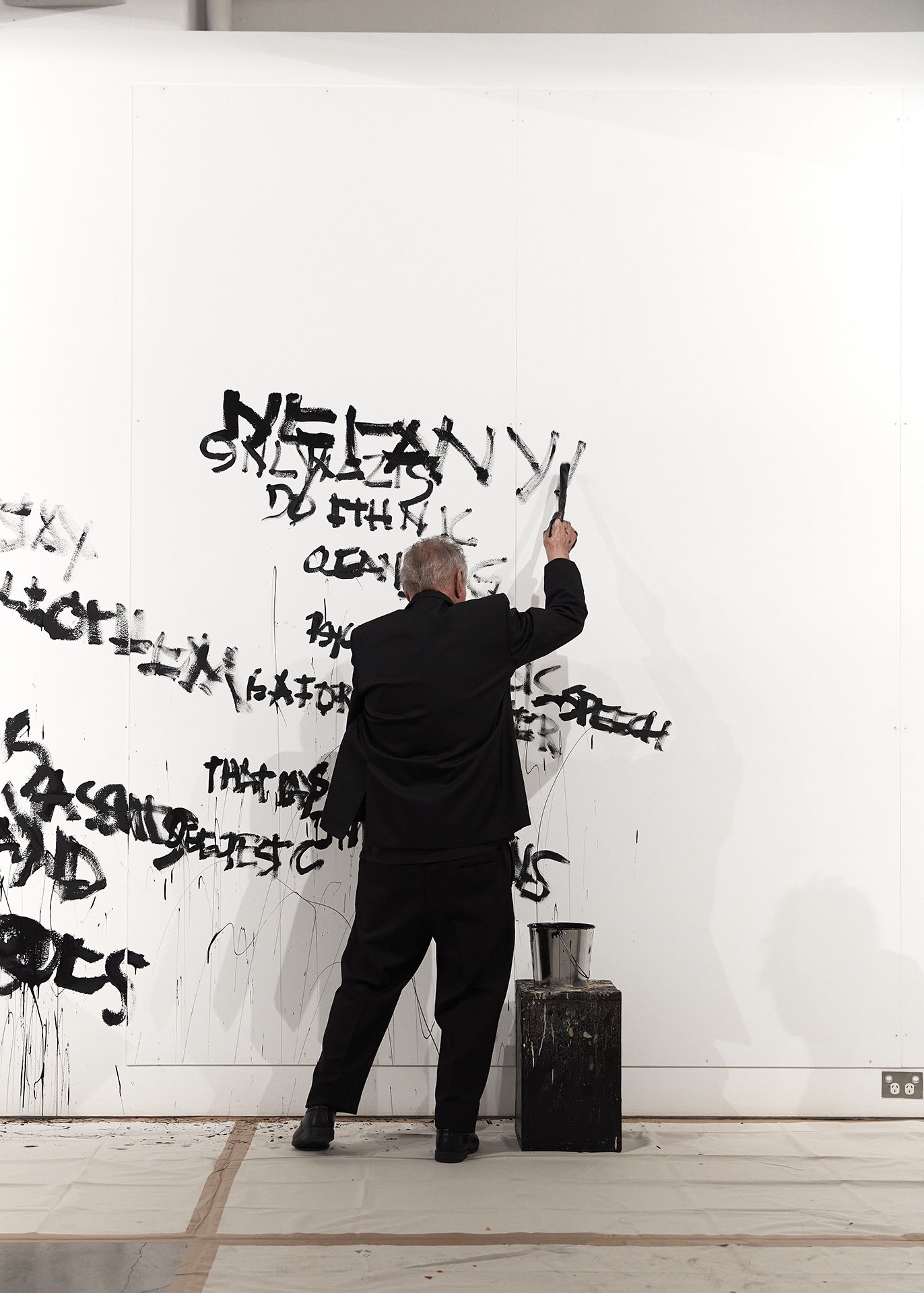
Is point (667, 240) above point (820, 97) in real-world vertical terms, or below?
below

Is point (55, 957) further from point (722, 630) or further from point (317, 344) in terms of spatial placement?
point (722, 630)

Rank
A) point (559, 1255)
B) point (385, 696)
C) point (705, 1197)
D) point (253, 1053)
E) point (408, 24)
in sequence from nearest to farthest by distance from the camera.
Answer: point (559, 1255) → point (705, 1197) → point (385, 696) → point (253, 1053) → point (408, 24)

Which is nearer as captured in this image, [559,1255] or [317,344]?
[559,1255]

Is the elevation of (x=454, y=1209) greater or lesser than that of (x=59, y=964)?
lesser

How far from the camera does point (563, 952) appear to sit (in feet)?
8.65

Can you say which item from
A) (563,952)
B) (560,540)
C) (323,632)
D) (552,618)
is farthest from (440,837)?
(560,540)

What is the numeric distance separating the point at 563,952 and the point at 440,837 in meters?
0.48

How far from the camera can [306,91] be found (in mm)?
2912

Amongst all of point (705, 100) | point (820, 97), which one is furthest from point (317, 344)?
point (820, 97)

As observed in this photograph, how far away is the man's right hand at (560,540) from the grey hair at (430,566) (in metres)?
0.26

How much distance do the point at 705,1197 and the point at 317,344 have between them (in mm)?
2423

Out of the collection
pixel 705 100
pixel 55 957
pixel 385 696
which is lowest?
pixel 55 957

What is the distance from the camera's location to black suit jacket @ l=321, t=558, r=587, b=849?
2.49 m

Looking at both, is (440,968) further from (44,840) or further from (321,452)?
(321,452)
